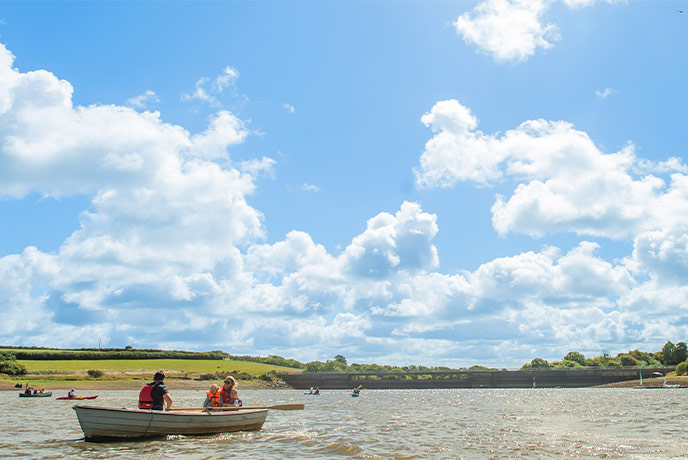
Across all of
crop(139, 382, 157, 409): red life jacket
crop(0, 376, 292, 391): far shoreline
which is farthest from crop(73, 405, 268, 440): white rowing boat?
crop(0, 376, 292, 391): far shoreline

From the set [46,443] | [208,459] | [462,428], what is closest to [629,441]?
[462,428]

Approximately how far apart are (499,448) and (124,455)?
57.3ft

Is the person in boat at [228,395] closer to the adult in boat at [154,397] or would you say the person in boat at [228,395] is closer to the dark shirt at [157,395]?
the adult in boat at [154,397]

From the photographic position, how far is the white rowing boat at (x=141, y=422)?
1021 inches

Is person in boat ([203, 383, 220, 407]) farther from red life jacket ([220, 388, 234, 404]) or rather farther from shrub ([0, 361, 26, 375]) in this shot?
shrub ([0, 361, 26, 375])

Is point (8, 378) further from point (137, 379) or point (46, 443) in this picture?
point (46, 443)

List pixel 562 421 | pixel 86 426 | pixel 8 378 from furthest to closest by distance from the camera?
pixel 8 378, pixel 562 421, pixel 86 426

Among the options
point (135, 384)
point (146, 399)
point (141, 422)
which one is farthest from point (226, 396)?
point (135, 384)

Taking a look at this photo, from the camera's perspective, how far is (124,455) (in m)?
23.2

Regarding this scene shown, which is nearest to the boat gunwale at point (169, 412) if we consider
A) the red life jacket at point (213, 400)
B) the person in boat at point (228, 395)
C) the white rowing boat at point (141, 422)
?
the white rowing boat at point (141, 422)

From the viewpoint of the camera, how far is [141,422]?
26.6 metres

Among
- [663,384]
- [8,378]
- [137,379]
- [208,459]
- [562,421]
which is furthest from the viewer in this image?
[137,379]

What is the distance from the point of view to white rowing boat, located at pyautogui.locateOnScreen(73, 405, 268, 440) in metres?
25.9

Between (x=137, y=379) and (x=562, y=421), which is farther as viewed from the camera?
(x=137, y=379)
